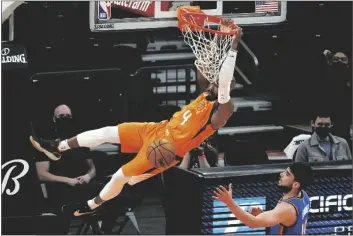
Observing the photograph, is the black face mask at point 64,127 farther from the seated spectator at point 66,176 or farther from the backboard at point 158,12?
the backboard at point 158,12

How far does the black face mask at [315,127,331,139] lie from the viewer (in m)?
13.0

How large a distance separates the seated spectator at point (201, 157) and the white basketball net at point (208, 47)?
2.95 ft

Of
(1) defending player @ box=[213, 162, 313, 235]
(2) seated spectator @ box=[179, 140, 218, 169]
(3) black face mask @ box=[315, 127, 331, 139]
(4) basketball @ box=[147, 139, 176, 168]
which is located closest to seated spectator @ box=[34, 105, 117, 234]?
(4) basketball @ box=[147, 139, 176, 168]

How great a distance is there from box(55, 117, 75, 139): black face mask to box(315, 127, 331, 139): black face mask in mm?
2355

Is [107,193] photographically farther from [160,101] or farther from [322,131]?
[322,131]

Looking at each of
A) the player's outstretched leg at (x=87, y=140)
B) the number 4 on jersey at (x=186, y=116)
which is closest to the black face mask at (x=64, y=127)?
the player's outstretched leg at (x=87, y=140)

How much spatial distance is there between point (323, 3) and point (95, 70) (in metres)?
2.37

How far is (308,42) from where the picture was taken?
45.6ft

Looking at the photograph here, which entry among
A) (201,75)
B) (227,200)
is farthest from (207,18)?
(227,200)

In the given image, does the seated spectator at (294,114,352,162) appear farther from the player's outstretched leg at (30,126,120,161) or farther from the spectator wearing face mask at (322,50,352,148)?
the player's outstretched leg at (30,126,120,161)

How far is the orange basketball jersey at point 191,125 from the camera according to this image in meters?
12.0

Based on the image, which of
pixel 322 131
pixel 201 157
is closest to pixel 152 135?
pixel 201 157

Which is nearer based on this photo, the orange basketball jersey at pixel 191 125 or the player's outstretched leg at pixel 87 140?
the orange basketball jersey at pixel 191 125

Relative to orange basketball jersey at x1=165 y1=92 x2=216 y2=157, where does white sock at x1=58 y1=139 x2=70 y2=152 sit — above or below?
below
